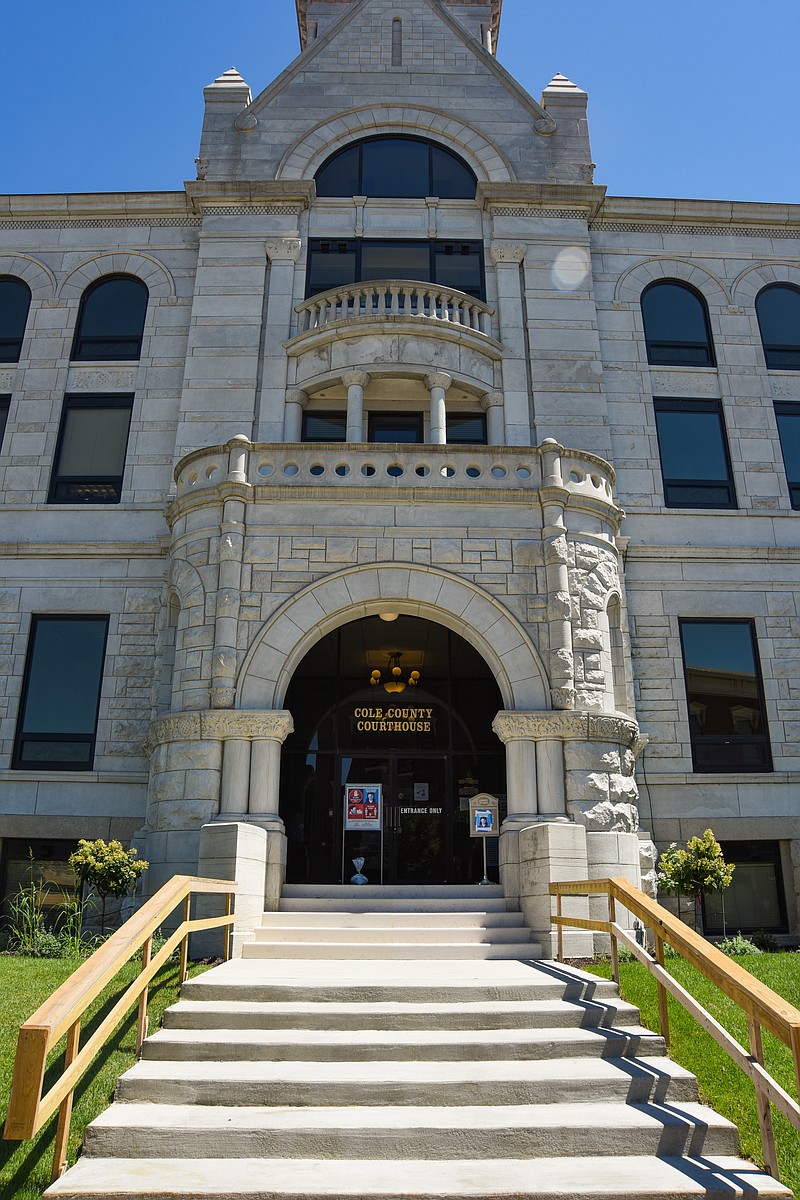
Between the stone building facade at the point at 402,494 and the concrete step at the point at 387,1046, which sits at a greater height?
the stone building facade at the point at 402,494

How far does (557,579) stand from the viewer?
13.7 meters

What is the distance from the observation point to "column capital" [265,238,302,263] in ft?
62.5

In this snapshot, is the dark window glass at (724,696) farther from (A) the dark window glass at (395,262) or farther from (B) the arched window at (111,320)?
(B) the arched window at (111,320)

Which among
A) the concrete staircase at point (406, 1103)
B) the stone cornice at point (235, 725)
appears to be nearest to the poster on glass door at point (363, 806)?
the stone cornice at point (235, 725)

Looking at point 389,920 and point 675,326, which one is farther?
point 675,326

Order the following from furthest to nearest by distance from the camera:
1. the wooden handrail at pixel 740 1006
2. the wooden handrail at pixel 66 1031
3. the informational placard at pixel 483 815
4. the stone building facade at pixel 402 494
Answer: the informational placard at pixel 483 815, the stone building facade at pixel 402 494, the wooden handrail at pixel 740 1006, the wooden handrail at pixel 66 1031

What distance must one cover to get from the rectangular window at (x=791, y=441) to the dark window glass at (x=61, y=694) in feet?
45.7

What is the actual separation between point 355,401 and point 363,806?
752 cm

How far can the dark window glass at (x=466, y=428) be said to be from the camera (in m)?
18.2

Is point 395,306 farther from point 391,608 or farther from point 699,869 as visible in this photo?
point 699,869

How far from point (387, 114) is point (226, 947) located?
1846 cm

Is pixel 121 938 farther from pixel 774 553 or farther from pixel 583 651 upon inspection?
pixel 774 553

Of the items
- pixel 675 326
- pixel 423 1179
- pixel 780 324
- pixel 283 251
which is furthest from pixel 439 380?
pixel 423 1179

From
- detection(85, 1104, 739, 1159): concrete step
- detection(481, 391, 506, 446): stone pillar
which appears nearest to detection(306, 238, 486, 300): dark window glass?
detection(481, 391, 506, 446): stone pillar
